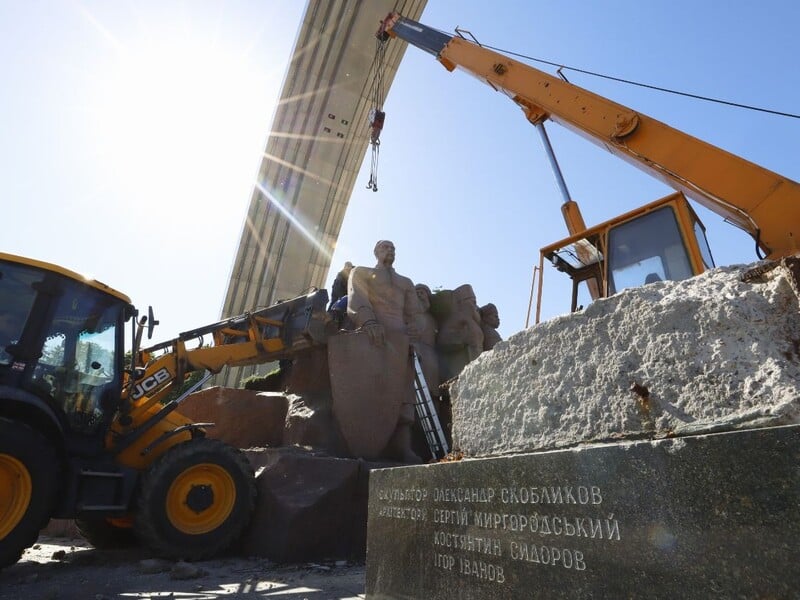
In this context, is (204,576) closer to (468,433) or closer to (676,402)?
(468,433)

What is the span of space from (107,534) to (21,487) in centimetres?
252

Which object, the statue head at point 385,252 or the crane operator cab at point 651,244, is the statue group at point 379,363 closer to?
the statue head at point 385,252

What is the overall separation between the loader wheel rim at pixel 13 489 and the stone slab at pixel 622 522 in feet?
12.2

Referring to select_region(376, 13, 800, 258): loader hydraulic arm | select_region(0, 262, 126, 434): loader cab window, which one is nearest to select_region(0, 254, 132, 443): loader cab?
select_region(0, 262, 126, 434): loader cab window

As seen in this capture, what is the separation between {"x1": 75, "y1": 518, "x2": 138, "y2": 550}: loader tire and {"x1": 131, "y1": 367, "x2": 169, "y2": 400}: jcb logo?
5.34ft

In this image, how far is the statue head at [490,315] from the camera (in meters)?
11.7

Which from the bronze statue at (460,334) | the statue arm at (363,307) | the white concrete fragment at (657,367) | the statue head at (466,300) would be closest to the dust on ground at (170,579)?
the white concrete fragment at (657,367)

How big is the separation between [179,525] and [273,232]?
69.3 ft

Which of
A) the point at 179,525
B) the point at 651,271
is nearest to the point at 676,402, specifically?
the point at 651,271

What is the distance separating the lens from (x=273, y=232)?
2534cm

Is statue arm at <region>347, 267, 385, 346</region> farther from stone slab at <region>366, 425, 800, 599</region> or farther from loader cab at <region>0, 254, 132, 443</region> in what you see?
stone slab at <region>366, 425, 800, 599</region>

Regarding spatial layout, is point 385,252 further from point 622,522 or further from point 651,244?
point 622,522

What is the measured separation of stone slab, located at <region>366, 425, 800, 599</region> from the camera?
120 centimetres

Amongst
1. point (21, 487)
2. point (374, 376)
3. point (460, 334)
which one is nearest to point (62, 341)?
point (21, 487)
